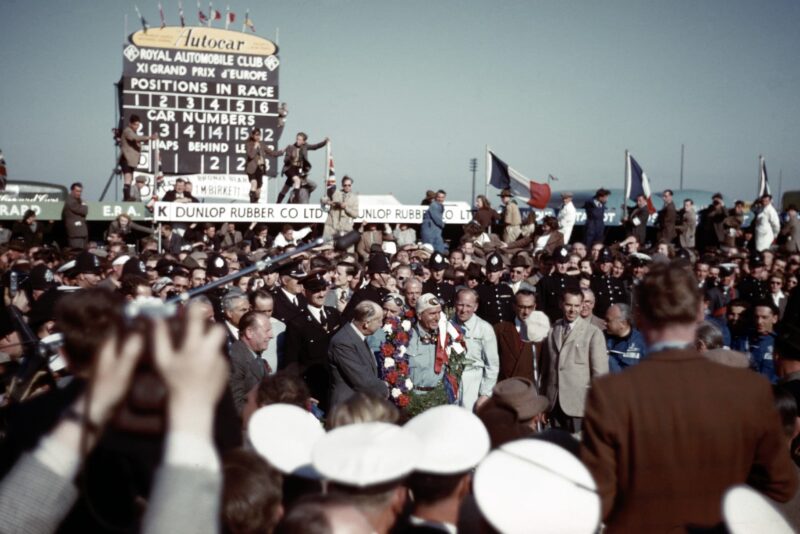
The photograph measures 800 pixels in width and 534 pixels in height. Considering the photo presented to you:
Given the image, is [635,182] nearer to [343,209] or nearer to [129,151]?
[343,209]

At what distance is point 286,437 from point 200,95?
19.3 m

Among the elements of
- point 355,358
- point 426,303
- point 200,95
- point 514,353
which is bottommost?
point 514,353

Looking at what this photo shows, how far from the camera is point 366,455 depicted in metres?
2.25

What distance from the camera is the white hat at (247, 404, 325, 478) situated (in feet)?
8.17

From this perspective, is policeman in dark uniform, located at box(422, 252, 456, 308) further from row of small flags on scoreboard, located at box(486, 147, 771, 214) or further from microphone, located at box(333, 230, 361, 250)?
row of small flags on scoreboard, located at box(486, 147, 771, 214)

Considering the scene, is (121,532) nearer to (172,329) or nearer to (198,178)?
(172,329)

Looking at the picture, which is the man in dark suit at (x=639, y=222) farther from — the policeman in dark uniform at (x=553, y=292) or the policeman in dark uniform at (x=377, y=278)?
the policeman in dark uniform at (x=377, y=278)

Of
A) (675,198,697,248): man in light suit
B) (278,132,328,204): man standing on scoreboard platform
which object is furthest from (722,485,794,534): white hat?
(675,198,697,248): man in light suit

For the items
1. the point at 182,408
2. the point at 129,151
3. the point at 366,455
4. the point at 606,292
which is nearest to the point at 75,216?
the point at 129,151

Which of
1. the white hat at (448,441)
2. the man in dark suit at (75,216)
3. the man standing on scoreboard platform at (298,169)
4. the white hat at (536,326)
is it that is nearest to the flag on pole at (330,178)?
the man standing on scoreboard platform at (298,169)

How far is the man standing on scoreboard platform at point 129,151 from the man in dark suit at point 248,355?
13.6 m

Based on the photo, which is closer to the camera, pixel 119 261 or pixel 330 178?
pixel 119 261

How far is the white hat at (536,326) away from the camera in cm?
791

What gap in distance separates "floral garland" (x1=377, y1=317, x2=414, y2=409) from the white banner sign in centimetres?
1044
